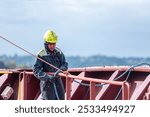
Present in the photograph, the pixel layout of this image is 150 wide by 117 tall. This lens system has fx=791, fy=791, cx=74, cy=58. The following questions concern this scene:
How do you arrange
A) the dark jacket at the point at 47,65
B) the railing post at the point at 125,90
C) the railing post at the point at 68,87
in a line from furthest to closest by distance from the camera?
the dark jacket at the point at 47,65
the railing post at the point at 68,87
the railing post at the point at 125,90

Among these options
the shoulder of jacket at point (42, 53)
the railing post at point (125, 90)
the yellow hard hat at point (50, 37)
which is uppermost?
the yellow hard hat at point (50, 37)

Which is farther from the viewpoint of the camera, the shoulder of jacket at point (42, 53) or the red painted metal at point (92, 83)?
the shoulder of jacket at point (42, 53)

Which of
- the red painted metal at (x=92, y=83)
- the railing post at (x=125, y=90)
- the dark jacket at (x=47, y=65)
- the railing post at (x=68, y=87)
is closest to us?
the railing post at (x=125, y=90)

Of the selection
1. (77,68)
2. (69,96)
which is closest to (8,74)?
(77,68)

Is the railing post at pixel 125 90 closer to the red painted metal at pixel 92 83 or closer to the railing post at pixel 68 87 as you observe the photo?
the red painted metal at pixel 92 83

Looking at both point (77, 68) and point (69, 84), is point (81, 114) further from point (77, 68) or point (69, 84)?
point (77, 68)

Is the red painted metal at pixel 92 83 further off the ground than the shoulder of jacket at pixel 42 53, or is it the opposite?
the shoulder of jacket at pixel 42 53

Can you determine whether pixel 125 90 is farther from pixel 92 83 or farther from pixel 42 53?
pixel 42 53

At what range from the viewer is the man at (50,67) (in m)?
→ 15.7

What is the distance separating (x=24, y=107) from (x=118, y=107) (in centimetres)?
166

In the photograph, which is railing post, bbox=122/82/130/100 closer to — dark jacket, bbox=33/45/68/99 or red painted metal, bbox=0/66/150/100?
red painted metal, bbox=0/66/150/100

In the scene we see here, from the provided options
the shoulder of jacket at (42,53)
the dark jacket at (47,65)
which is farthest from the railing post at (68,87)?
the shoulder of jacket at (42,53)

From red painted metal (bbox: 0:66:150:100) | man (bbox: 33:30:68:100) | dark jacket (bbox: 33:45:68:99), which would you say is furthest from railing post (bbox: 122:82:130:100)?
dark jacket (bbox: 33:45:68:99)

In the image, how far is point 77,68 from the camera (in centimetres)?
1708
